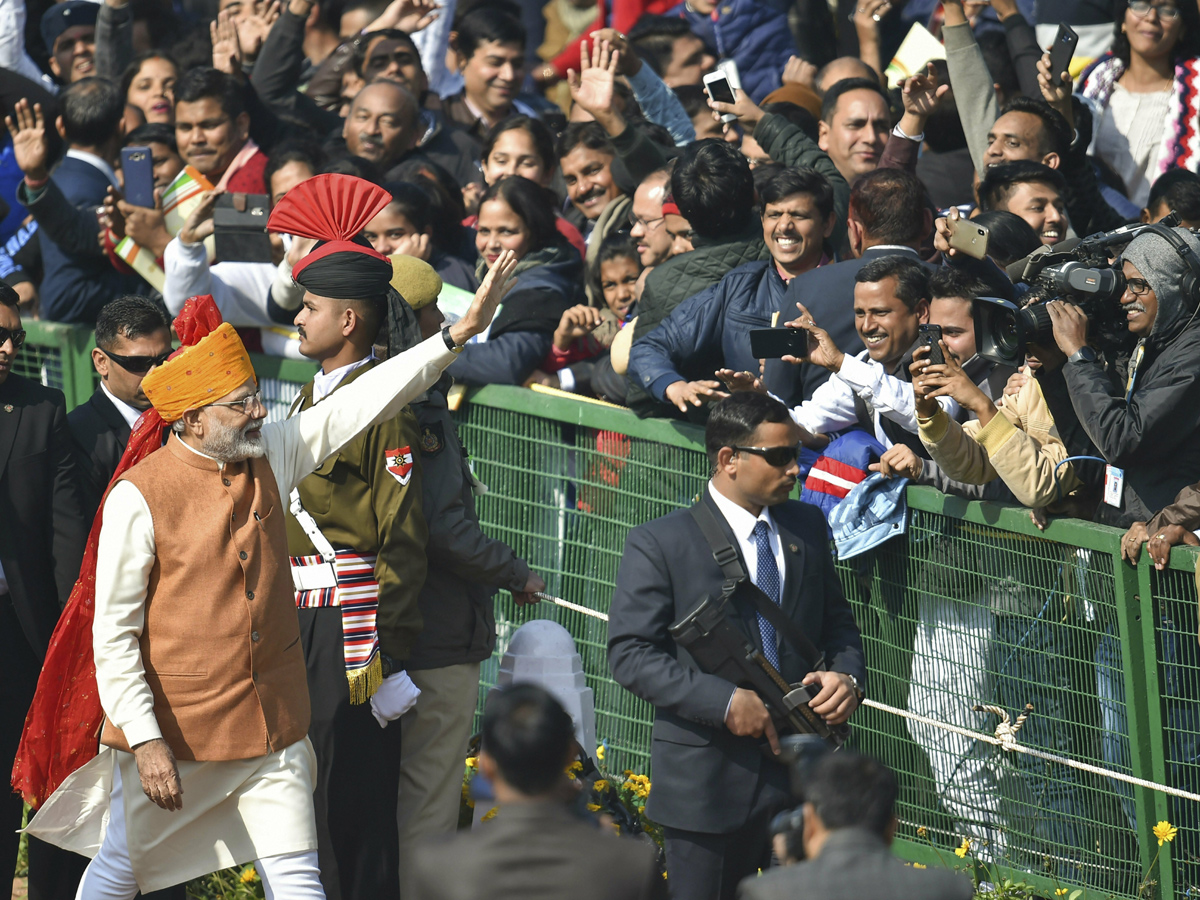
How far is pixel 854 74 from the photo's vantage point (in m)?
8.34

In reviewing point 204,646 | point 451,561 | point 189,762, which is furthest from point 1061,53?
point 189,762

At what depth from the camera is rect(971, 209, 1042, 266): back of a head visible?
5.60 metres

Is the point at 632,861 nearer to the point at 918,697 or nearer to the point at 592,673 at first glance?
the point at 918,697

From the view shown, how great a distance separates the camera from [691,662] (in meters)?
4.40

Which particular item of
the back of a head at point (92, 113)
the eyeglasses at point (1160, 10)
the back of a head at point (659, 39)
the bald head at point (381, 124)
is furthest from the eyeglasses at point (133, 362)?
the back of a head at point (659, 39)

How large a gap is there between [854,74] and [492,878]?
642cm

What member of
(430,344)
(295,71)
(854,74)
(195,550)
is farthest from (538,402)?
(295,71)

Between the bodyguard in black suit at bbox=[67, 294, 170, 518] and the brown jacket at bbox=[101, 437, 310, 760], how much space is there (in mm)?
1308

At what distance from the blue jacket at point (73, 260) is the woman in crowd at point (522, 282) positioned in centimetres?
197

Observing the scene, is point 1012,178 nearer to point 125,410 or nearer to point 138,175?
point 125,410

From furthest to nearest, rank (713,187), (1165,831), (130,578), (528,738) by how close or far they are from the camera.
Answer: (713,187) < (1165,831) < (130,578) < (528,738)

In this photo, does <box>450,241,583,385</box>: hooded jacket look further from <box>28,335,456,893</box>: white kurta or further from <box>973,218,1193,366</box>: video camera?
<box>973,218,1193,366</box>: video camera

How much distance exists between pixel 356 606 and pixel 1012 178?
3.11m

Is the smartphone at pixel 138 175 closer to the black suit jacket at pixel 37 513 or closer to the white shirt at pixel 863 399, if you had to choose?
the black suit jacket at pixel 37 513
